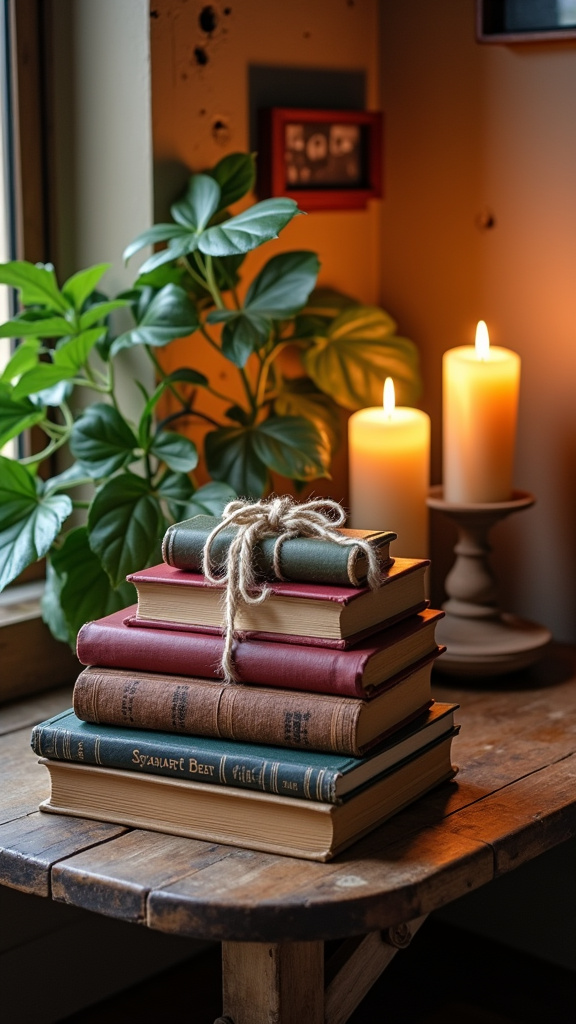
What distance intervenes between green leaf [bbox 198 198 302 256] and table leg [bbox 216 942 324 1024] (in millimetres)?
651

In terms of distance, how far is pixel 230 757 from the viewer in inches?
38.2

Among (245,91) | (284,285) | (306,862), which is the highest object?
(245,91)

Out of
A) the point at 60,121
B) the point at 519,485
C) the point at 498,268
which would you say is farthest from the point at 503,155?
the point at 60,121

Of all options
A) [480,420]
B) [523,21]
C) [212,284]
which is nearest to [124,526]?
[212,284]

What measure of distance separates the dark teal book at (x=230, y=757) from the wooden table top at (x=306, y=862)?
56mm

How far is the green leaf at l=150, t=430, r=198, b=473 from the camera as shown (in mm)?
1343

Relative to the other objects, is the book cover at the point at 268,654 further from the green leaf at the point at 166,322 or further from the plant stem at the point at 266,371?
the plant stem at the point at 266,371

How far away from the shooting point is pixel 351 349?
157cm

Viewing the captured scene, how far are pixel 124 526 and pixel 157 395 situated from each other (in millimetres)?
165

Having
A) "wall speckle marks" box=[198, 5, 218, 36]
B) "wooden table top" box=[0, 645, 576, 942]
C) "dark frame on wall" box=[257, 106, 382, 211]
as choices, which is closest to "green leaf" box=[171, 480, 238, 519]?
"wooden table top" box=[0, 645, 576, 942]

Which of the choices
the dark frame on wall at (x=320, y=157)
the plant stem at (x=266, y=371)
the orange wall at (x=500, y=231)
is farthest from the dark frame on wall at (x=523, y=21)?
the plant stem at (x=266, y=371)

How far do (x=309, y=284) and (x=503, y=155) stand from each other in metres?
0.37

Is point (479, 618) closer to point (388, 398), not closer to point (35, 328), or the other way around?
point (388, 398)

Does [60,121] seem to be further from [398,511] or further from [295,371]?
[398,511]
